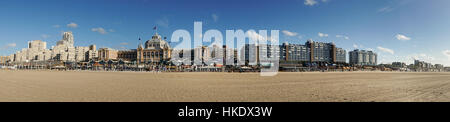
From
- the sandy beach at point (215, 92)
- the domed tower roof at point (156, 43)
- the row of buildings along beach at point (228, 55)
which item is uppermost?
the domed tower roof at point (156, 43)

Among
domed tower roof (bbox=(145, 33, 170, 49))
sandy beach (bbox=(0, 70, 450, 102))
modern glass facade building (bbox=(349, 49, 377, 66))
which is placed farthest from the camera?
modern glass facade building (bbox=(349, 49, 377, 66))

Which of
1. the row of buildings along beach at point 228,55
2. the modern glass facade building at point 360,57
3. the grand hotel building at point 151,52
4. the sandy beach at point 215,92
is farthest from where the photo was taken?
the modern glass facade building at point 360,57

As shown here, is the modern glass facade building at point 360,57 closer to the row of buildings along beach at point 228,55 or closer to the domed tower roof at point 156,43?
the row of buildings along beach at point 228,55

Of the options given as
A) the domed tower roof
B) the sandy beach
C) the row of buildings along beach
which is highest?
the domed tower roof

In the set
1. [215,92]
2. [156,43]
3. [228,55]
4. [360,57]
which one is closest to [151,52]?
[156,43]

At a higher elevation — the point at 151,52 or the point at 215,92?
the point at 151,52

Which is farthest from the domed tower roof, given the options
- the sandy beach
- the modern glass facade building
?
the modern glass facade building

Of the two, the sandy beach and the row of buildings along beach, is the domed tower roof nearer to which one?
the row of buildings along beach

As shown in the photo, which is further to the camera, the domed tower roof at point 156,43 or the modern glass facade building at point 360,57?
the modern glass facade building at point 360,57

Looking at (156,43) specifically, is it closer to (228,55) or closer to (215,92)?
(228,55)

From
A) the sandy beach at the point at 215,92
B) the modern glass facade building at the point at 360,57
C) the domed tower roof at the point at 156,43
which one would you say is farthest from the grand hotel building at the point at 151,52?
the modern glass facade building at the point at 360,57
